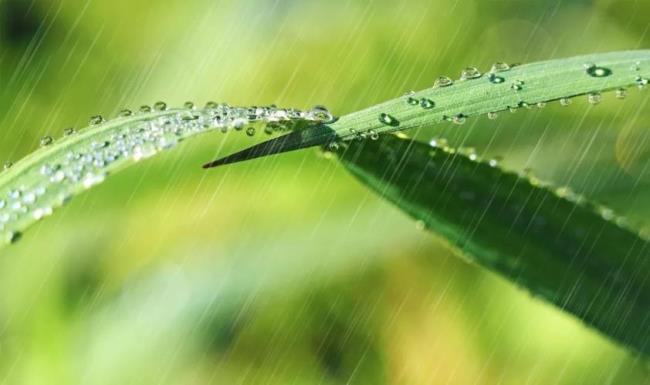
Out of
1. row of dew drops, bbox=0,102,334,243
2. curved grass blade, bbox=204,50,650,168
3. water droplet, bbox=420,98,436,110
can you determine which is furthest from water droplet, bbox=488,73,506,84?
row of dew drops, bbox=0,102,334,243

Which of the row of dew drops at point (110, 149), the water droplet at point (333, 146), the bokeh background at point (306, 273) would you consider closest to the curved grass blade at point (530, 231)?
the water droplet at point (333, 146)

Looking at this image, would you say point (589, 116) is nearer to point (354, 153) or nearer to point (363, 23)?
point (363, 23)

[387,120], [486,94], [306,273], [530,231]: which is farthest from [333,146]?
[306,273]

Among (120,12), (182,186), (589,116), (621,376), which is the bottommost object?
(182,186)

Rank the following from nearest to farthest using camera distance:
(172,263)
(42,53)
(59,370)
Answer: (59,370) → (172,263) → (42,53)

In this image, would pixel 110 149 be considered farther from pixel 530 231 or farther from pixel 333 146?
pixel 530 231

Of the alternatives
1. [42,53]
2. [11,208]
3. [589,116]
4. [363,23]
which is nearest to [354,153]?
[11,208]

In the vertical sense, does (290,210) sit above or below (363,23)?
below
